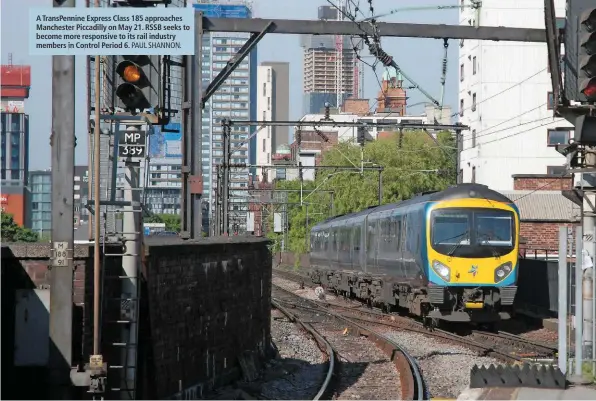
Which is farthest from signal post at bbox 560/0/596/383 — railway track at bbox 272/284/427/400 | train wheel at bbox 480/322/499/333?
train wheel at bbox 480/322/499/333

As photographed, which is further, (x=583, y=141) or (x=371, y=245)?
(x=371, y=245)

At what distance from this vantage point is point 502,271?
73.7ft

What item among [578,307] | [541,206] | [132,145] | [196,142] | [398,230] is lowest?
[578,307]

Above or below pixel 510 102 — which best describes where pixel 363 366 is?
below

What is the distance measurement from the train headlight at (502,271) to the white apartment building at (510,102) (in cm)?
3873

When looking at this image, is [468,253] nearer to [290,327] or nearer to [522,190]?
[290,327]

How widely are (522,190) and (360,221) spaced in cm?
885

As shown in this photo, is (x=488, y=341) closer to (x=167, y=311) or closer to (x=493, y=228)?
(x=493, y=228)

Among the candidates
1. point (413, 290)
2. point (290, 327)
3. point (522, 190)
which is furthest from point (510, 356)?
point (522, 190)

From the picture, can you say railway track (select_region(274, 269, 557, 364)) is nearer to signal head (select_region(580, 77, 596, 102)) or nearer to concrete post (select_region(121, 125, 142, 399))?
signal head (select_region(580, 77, 596, 102))

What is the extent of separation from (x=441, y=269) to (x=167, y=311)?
11440 millimetres

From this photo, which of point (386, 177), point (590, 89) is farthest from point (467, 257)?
point (386, 177)

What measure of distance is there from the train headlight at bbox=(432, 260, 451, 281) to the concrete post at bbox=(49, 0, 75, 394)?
1302 centimetres

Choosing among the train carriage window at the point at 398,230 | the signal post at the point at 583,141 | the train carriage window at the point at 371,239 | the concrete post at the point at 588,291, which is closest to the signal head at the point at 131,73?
the signal post at the point at 583,141
